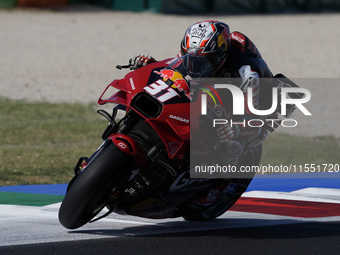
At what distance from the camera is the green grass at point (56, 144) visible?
8570 mm

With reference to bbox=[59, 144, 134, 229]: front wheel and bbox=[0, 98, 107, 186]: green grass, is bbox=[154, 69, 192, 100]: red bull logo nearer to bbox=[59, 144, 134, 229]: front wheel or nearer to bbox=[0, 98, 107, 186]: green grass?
bbox=[59, 144, 134, 229]: front wheel

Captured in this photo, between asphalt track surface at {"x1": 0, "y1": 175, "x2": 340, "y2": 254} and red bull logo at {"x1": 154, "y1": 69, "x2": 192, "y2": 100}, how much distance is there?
3.29 ft

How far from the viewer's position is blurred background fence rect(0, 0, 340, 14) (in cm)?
2605

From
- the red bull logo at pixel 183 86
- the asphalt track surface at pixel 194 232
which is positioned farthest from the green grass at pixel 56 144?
the red bull logo at pixel 183 86

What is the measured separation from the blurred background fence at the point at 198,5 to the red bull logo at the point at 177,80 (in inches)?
823

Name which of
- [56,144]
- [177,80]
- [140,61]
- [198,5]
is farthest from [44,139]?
[198,5]

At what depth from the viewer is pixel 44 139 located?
10.6 m

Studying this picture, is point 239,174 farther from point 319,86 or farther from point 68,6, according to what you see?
point 68,6

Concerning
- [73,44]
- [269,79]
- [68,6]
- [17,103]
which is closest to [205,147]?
[269,79]

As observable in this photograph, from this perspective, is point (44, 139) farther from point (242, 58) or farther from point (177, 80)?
point (177, 80)

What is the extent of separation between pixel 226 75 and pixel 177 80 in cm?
55

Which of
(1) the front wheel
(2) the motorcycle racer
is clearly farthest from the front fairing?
(1) the front wheel

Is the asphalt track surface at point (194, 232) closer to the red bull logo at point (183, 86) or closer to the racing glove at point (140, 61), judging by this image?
the red bull logo at point (183, 86)

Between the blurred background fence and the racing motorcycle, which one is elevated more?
the racing motorcycle
